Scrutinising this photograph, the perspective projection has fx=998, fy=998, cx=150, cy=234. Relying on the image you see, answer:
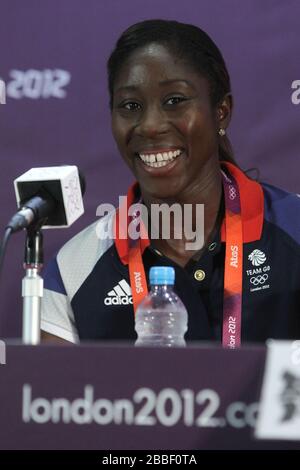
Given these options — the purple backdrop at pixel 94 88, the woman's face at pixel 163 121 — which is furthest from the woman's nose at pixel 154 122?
the purple backdrop at pixel 94 88

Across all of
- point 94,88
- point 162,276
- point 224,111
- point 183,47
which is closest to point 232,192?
point 224,111

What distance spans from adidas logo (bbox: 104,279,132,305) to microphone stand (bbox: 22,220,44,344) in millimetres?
635

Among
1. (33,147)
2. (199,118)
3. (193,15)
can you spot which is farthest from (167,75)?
(33,147)

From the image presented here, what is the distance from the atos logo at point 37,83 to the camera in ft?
7.57

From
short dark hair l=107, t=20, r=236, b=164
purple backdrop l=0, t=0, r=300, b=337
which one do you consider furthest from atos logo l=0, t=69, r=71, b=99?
short dark hair l=107, t=20, r=236, b=164

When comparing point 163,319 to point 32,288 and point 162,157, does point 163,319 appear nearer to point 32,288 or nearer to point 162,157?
point 162,157

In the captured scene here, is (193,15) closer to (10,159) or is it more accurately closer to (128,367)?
(10,159)

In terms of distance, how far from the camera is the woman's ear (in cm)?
221

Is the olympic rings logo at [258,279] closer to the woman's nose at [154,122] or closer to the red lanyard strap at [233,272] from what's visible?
the red lanyard strap at [233,272]

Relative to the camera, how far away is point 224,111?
7.29 feet

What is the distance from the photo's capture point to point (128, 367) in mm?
1110

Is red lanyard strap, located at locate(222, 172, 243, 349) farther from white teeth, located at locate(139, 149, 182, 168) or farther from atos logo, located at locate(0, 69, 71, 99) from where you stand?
atos logo, located at locate(0, 69, 71, 99)

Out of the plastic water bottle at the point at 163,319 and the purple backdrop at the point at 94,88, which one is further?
the purple backdrop at the point at 94,88

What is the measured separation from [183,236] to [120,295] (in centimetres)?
19
